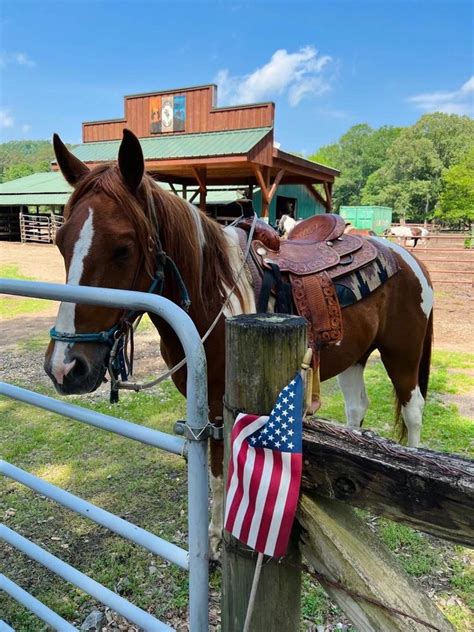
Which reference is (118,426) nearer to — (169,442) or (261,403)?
(169,442)

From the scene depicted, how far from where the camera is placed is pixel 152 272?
185 centimetres

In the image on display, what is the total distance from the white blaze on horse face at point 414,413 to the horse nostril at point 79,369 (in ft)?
8.05

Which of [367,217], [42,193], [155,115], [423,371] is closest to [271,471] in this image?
[423,371]

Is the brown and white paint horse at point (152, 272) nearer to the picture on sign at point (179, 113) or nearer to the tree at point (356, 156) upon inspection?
the picture on sign at point (179, 113)

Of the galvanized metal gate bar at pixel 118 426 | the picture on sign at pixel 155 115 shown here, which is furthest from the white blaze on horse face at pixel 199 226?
the picture on sign at pixel 155 115

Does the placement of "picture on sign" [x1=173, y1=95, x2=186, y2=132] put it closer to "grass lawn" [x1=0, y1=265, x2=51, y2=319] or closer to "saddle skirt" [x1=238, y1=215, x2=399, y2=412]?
"grass lawn" [x1=0, y1=265, x2=51, y2=319]

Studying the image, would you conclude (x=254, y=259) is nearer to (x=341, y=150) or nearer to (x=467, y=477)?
(x=467, y=477)

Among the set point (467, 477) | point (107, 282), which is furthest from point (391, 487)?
point (107, 282)

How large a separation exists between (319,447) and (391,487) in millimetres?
154

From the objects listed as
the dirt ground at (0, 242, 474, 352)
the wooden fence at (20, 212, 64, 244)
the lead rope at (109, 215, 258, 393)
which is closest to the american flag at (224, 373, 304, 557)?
the lead rope at (109, 215, 258, 393)

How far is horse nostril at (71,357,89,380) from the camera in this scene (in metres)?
1.54

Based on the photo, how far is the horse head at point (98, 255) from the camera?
1.56 meters

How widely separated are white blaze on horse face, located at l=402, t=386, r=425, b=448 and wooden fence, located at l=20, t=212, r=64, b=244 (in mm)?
23847

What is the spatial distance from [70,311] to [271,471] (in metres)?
1.00
